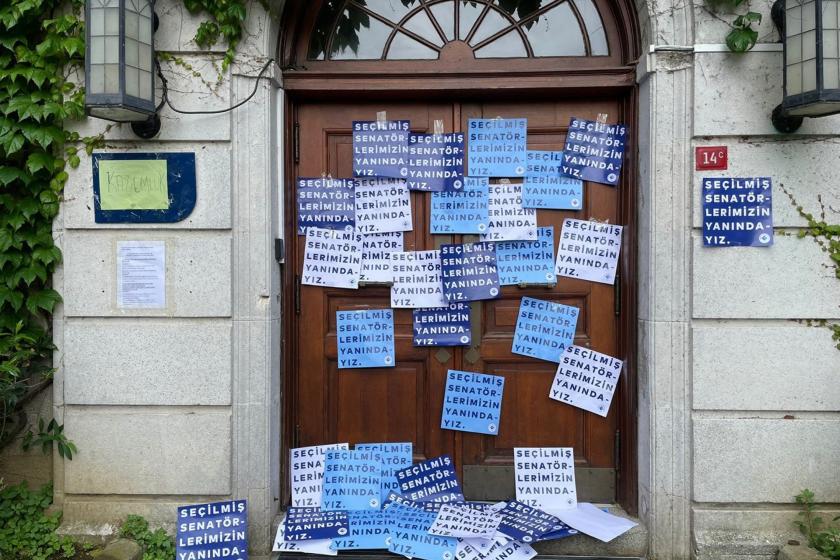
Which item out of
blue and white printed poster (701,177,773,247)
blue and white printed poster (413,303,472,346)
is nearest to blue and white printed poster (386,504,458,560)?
blue and white printed poster (413,303,472,346)

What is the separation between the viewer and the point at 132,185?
334 cm

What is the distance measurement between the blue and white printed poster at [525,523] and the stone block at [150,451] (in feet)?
5.02

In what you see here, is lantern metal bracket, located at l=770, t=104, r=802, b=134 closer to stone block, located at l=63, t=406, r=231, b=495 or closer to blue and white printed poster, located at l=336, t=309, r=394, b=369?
blue and white printed poster, located at l=336, t=309, r=394, b=369

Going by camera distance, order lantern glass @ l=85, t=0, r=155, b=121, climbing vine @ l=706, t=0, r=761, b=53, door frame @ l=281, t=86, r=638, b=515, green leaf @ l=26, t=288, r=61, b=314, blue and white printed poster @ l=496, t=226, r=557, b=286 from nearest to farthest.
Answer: lantern glass @ l=85, t=0, r=155, b=121, climbing vine @ l=706, t=0, r=761, b=53, green leaf @ l=26, t=288, r=61, b=314, door frame @ l=281, t=86, r=638, b=515, blue and white printed poster @ l=496, t=226, r=557, b=286

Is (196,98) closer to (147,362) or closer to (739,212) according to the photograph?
(147,362)

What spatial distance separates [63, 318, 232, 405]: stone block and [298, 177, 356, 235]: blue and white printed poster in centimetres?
79

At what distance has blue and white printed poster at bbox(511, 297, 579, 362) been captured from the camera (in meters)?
3.55

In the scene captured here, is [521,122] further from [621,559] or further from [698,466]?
[621,559]

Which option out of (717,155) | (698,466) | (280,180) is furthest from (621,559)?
(280,180)

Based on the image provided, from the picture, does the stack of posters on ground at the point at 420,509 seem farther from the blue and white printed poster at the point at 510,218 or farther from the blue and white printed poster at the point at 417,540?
the blue and white printed poster at the point at 510,218

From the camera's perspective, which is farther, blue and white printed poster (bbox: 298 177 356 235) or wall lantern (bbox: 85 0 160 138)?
blue and white printed poster (bbox: 298 177 356 235)

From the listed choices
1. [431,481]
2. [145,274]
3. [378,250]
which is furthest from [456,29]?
[431,481]

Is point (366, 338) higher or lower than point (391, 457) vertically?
higher

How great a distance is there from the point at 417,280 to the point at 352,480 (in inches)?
48.2
